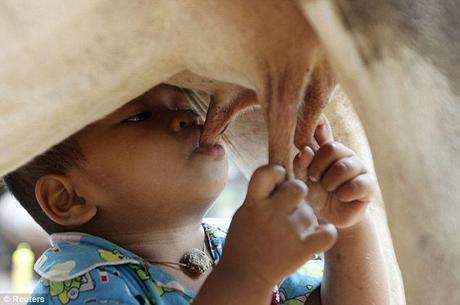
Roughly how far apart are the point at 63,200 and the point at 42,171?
53mm

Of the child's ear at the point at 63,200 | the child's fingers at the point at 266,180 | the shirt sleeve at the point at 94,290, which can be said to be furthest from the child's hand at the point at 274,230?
the child's ear at the point at 63,200

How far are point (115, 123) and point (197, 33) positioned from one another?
0.37 m

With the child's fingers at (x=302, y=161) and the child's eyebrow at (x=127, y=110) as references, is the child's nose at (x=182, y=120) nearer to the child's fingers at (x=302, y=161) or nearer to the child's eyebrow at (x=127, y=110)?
the child's eyebrow at (x=127, y=110)

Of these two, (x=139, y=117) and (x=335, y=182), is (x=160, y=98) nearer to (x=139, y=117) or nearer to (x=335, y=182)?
(x=139, y=117)

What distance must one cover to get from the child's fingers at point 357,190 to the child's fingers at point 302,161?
52 millimetres

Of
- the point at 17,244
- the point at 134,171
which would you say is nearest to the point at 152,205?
the point at 134,171

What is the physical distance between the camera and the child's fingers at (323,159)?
118 cm

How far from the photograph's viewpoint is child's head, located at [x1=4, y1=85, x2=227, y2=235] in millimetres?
1283

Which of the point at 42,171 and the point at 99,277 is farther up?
the point at 42,171

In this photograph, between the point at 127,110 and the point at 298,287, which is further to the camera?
the point at 298,287

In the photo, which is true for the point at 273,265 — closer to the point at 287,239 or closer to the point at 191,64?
the point at 287,239

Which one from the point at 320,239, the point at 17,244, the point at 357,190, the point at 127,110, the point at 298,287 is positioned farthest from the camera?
the point at 17,244

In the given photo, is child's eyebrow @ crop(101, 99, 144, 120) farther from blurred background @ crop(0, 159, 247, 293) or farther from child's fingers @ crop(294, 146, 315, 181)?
blurred background @ crop(0, 159, 247, 293)

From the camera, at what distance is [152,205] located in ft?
4.32
